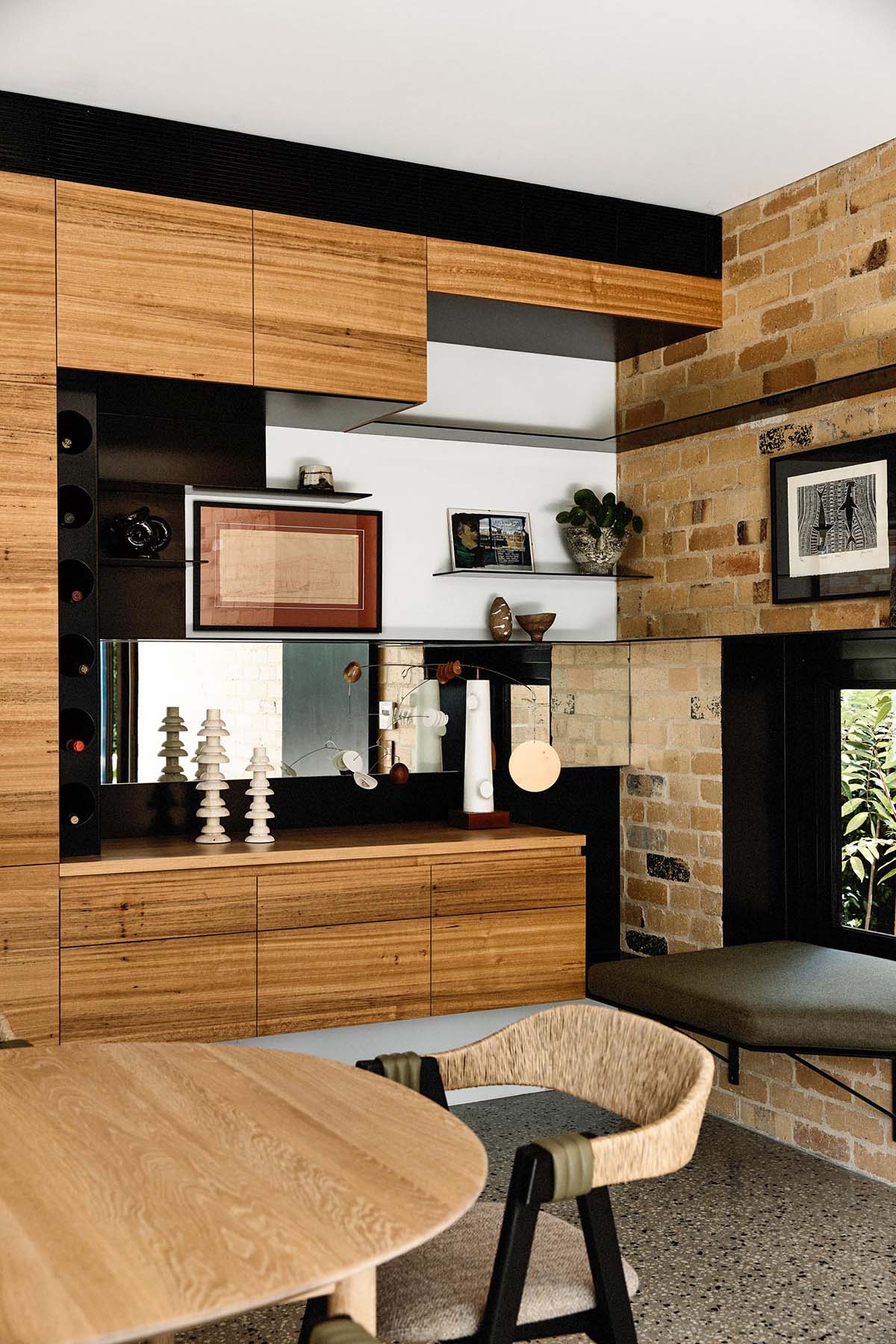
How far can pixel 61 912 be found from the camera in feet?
11.2

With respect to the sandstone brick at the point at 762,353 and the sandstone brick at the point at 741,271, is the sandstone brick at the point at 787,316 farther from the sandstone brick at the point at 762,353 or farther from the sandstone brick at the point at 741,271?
the sandstone brick at the point at 741,271

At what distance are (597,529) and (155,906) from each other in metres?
2.12

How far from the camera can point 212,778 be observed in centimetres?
400

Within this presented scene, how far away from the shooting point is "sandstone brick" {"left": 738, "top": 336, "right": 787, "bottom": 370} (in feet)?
13.5

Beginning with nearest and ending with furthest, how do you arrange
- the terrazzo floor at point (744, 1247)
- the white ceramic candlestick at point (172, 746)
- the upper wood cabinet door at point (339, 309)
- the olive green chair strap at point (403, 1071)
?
1. the olive green chair strap at point (403, 1071)
2. the terrazzo floor at point (744, 1247)
3. the upper wood cabinet door at point (339, 309)
4. the white ceramic candlestick at point (172, 746)

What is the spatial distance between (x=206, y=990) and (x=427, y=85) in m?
2.58

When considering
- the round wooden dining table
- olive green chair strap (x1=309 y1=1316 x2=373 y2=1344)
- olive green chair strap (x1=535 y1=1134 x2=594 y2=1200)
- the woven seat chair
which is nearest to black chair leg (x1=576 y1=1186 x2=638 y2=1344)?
the woven seat chair

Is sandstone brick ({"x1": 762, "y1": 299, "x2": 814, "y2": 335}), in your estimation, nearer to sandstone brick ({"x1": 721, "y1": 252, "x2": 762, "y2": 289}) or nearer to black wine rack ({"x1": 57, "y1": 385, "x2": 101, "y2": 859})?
sandstone brick ({"x1": 721, "y1": 252, "x2": 762, "y2": 289})

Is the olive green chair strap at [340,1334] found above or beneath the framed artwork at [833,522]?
beneath

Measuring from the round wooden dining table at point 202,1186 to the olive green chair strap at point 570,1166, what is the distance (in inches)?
4.7

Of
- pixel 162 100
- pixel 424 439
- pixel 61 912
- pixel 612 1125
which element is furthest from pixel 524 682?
pixel 162 100

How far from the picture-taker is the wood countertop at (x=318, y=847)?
3.54m

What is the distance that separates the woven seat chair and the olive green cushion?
1030 millimetres

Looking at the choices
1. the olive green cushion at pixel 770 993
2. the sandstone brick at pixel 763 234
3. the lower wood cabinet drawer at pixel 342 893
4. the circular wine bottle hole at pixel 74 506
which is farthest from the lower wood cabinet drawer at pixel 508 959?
the sandstone brick at pixel 763 234
